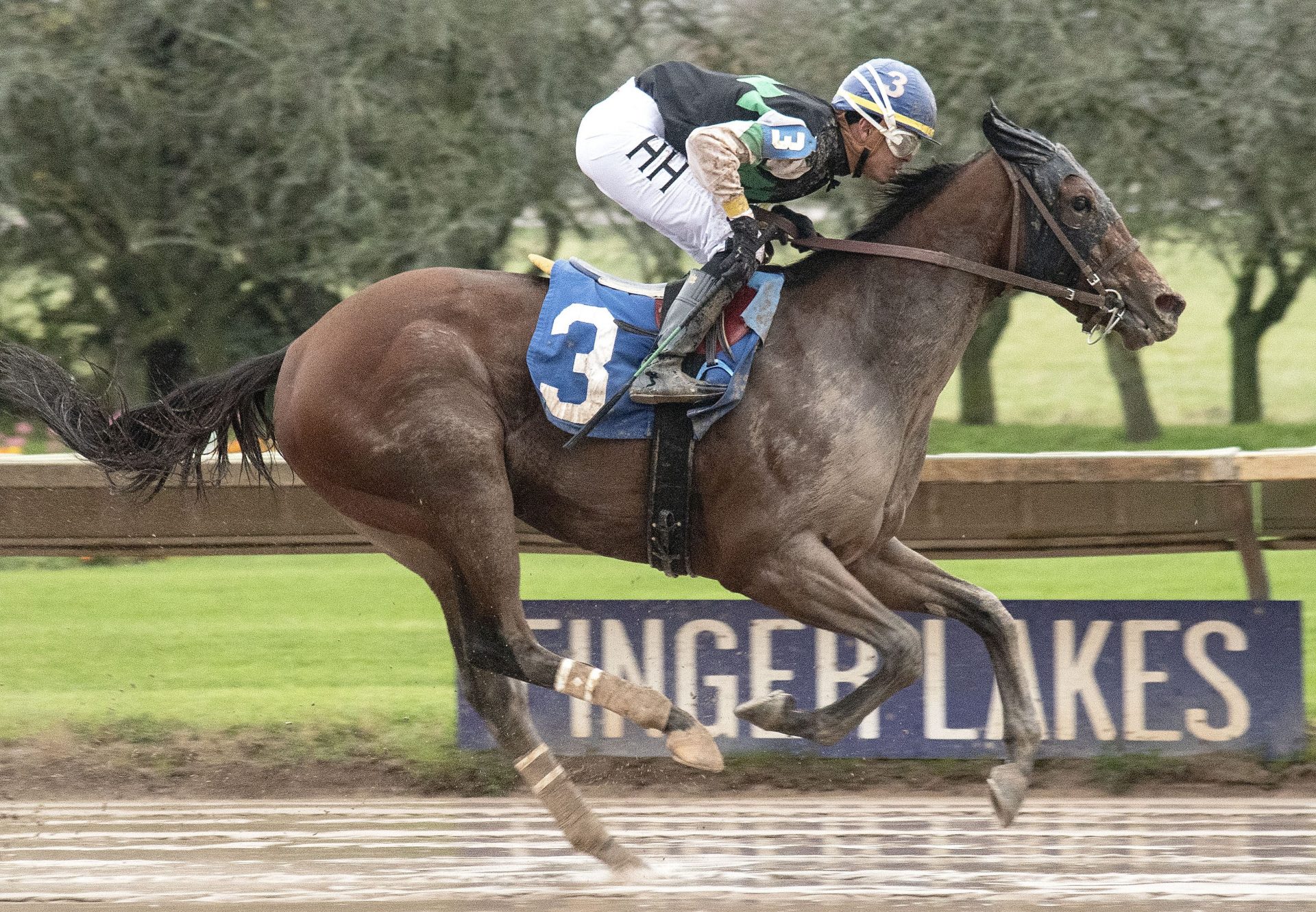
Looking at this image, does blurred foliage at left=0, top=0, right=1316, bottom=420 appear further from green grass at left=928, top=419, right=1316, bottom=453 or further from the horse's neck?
the horse's neck

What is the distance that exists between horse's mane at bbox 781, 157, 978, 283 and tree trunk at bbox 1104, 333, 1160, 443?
385 inches

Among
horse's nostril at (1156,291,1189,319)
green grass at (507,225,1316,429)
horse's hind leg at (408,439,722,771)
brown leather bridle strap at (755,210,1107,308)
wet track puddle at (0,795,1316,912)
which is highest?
brown leather bridle strap at (755,210,1107,308)

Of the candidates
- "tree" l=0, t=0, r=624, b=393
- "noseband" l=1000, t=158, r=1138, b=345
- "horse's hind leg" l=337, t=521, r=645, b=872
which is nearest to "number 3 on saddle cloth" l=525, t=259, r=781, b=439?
"horse's hind leg" l=337, t=521, r=645, b=872

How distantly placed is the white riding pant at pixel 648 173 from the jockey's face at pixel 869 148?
0.41 metres

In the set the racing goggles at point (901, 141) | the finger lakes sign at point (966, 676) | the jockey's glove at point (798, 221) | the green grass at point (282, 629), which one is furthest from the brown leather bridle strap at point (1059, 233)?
the green grass at point (282, 629)

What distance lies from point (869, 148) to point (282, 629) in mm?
4708

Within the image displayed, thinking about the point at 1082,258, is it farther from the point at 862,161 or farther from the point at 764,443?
the point at 764,443

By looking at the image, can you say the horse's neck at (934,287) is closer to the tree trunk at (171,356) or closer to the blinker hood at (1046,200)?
the blinker hood at (1046,200)

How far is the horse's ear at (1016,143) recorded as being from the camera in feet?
16.4

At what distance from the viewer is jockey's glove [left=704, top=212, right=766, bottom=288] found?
4.78 m

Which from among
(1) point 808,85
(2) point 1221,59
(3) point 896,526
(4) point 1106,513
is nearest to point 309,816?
(3) point 896,526

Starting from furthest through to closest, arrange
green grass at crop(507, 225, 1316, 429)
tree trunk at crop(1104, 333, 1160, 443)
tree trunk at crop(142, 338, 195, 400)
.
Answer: tree trunk at crop(1104, 333, 1160, 443) < green grass at crop(507, 225, 1316, 429) < tree trunk at crop(142, 338, 195, 400)

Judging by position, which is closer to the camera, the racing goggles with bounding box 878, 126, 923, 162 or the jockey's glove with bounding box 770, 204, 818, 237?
the racing goggles with bounding box 878, 126, 923, 162

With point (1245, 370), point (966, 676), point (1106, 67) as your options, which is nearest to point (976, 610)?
point (966, 676)
